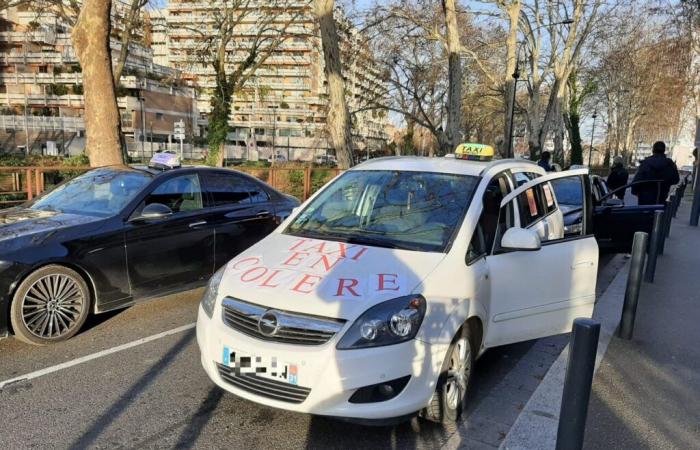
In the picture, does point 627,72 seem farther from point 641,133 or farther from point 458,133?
point 641,133

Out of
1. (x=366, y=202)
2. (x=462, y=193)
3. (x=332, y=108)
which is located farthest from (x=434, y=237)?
(x=332, y=108)

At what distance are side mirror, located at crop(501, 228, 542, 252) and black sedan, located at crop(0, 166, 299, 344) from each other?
3337 millimetres

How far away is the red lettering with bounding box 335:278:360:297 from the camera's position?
293 centimetres

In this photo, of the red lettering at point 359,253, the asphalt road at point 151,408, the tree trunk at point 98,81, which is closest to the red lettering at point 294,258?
the red lettering at point 359,253

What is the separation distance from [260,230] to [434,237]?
130 inches

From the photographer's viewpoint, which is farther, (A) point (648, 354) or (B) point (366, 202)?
(A) point (648, 354)

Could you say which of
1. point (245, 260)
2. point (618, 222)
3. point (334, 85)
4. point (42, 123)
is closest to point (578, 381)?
point (245, 260)

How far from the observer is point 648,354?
4609 mm

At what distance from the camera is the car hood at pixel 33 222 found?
441 cm

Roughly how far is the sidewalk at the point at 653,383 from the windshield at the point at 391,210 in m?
1.59

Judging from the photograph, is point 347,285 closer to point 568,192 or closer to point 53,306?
point 53,306

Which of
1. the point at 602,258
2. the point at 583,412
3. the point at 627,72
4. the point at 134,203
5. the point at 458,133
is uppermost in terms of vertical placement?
the point at 627,72

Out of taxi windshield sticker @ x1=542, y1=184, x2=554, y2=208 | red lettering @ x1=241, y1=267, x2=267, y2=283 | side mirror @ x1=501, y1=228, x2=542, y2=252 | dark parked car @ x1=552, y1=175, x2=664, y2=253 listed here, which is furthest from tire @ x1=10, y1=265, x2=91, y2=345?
dark parked car @ x1=552, y1=175, x2=664, y2=253

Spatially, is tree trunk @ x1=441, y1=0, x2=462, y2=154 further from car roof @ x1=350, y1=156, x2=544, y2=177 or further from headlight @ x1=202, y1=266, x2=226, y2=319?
headlight @ x1=202, y1=266, x2=226, y2=319
